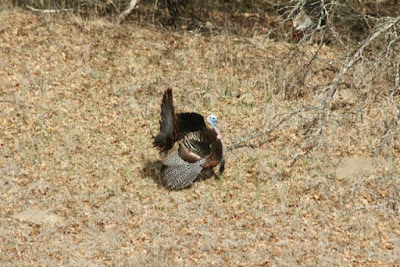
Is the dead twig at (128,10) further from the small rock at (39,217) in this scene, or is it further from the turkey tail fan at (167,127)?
the small rock at (39,217)

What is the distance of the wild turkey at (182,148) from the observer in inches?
344

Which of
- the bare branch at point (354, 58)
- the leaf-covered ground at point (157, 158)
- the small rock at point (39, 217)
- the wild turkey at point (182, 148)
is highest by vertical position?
the bare branch at point (354, 58)

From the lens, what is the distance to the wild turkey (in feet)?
28.7

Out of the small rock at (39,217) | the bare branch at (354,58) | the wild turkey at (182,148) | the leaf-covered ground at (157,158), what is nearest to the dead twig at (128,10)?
the leaf-covered ground at (157,158)

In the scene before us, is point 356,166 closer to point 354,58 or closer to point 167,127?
point 354,58

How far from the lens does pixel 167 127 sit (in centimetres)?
881

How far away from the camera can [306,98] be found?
37.0 ft

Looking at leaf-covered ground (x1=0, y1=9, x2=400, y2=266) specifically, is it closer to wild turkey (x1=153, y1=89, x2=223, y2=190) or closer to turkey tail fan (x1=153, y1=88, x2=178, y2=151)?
wild turkey (x1=153, y1=89, x2=223, y2=190)

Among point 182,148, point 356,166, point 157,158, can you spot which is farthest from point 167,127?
point 356,166

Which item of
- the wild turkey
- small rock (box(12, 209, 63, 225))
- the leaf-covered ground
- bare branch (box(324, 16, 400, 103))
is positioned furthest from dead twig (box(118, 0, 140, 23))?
small rock (box(12, 209, 63, 225))

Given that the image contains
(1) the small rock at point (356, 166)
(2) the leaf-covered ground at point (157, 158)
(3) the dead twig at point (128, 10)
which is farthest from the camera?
(3) the dead twig at point (128, 10)

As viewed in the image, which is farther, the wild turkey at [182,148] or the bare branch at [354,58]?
the bare branch at [354,58]

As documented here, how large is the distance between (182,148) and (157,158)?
38.8 inches

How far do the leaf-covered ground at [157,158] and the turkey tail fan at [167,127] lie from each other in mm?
550
